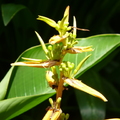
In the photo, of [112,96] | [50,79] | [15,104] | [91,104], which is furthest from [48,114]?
[112,96]

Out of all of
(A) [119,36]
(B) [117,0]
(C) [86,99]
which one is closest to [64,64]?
(A) [119,36]

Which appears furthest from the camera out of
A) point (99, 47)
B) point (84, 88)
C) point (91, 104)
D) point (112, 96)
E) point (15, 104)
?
point (112, 96)

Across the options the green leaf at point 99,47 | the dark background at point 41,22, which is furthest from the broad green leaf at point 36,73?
the dark background at point 41,22

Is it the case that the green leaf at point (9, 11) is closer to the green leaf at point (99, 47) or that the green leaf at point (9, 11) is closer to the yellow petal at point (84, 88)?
the green leaf at point (99, 47)

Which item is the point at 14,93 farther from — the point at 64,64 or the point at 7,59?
the point at 7,59

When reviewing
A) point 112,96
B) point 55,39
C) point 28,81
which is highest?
point 55,39

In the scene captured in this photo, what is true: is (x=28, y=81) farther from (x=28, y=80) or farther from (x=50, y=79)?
(x=50, y=79)

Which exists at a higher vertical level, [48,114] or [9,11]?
[9,11]

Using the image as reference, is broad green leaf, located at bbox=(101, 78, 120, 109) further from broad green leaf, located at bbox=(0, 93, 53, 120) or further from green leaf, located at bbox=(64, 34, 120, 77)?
broad green leaf, located at bbox=(0, 93, 53, 120)
